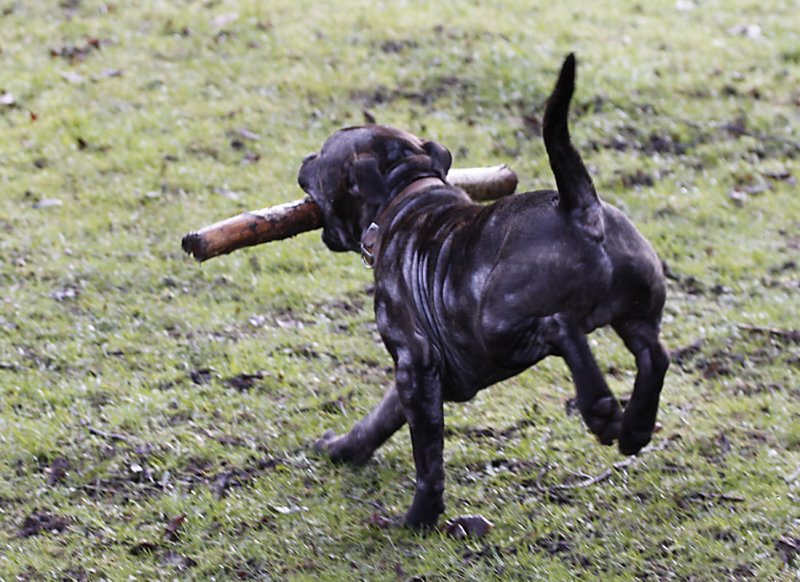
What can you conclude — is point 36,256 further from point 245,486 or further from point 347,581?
point 347,581

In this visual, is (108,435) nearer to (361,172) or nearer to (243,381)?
(243,381)

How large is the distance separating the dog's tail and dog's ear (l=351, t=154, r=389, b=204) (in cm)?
117

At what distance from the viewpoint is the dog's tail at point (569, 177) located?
4445 mm

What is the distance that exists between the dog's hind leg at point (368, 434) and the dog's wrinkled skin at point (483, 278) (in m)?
0.02

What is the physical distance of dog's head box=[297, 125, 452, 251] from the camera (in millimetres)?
5492

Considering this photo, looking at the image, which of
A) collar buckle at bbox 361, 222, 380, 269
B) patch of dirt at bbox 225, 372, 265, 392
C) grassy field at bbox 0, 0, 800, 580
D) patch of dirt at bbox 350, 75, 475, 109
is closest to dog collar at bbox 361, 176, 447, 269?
collar buckle at bbox 361, 222, 380, 269

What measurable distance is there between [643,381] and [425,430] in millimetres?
975

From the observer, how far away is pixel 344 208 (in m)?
5.64

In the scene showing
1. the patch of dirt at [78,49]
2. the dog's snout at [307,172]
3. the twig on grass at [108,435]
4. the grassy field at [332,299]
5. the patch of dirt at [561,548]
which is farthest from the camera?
the patch of dirt at [78,49]

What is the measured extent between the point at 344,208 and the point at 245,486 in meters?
1.44

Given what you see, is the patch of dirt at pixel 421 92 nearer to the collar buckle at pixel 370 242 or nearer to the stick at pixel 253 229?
the stick at pixel 253 229

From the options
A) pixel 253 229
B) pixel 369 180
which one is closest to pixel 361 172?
pixel 369 180

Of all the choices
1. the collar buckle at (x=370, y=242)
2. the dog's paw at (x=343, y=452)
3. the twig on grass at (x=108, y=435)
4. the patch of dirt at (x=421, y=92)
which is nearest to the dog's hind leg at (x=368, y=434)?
→ the dog's paw at (x=343, y=452)

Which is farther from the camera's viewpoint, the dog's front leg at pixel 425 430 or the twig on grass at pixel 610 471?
the twig on grass at pixel 610 471
